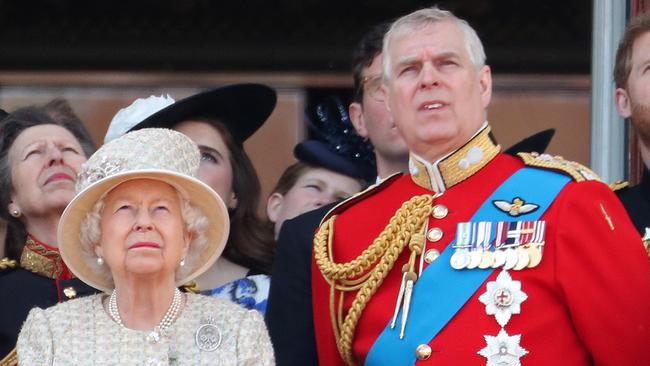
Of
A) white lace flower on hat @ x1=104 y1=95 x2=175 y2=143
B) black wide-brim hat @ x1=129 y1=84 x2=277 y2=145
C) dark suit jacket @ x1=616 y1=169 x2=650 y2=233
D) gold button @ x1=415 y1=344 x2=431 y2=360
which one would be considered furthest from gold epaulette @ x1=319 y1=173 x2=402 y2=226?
white lace flower on hat @ x1=104 y1=95 x2=175 y2=143

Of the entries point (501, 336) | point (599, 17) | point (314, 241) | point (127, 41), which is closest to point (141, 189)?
point (314, 241)

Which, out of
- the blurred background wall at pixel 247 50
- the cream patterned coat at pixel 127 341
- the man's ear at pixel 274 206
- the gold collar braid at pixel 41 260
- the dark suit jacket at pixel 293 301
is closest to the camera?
the cream patterned coat at pixel 127 341

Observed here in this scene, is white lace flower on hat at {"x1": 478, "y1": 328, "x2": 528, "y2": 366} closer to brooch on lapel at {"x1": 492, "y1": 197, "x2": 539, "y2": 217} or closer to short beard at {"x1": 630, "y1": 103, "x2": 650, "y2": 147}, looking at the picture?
brooch on lapel at {"x1": 492, "y1": 197, "x2": 539, "y2": 217}

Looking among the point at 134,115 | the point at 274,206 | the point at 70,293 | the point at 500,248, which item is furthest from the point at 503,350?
the point at 134,115

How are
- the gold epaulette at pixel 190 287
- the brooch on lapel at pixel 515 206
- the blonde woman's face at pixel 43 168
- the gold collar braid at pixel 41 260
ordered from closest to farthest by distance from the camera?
1. the brooch on lapel at pixel 515 206
2. the gold epaulette at pixel 190 287
3. the gold collar braid at pixel 41 260
4. the blonde woman's face at pixel 43 168

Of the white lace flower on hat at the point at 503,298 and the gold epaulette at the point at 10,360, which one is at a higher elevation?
the white lace flower on hat at the point at 503,298

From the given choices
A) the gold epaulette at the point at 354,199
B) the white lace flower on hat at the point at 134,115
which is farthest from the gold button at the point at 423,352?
the white lace flower on hat at the point at 134,115

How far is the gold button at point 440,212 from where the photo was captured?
450 centimetres

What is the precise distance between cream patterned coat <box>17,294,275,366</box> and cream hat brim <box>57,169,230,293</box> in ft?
0.45

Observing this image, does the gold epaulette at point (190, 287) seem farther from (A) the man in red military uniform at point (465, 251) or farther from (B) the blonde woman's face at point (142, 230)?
(B) the blonde woman's face at point (142, 230)

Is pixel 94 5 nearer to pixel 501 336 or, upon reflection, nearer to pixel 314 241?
pixel 314 241

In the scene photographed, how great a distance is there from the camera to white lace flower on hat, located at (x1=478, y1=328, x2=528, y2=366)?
4297 millimetres

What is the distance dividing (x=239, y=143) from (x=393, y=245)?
1.20 metres

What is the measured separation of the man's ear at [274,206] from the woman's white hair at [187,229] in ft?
4.15
